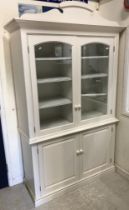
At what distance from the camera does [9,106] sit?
216cm

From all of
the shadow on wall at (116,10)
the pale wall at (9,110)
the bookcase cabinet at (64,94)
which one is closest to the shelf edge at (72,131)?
the bookcase cabinet at (64,94)

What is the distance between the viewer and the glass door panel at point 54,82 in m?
1.90

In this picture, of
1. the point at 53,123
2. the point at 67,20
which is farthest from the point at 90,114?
the point at 67,20

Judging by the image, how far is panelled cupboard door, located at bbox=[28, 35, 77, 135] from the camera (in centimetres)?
178

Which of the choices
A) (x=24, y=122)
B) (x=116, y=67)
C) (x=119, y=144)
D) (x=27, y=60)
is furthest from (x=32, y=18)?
(x=119, y=144)

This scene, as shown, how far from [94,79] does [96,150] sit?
3.01ft

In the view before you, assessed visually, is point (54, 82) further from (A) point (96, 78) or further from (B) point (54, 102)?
(A) point (96, 78)

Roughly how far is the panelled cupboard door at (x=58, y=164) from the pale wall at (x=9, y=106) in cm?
47

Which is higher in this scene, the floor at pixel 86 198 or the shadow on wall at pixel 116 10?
the shadow on wall at pixel 116 10

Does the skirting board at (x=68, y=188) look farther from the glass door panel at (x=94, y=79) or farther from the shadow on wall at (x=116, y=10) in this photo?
the shadow on wall at (x=116, y=10)

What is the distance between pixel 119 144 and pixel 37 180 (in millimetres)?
1182

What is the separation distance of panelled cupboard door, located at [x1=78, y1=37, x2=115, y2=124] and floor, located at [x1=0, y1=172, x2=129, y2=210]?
2.79 ft

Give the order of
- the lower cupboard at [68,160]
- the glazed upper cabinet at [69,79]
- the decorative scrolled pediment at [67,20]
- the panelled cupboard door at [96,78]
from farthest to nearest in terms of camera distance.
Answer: the panelled cupboard door at [96,78]
the lower cupboard at [68,160]
the glazed upper cabinet at [69,79]
the decorative scrolled pediment at [67,20]

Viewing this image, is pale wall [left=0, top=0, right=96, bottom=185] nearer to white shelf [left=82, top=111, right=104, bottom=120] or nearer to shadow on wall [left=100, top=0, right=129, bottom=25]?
shadow on wall [left=100, top=0, right=129, bottom=25]
